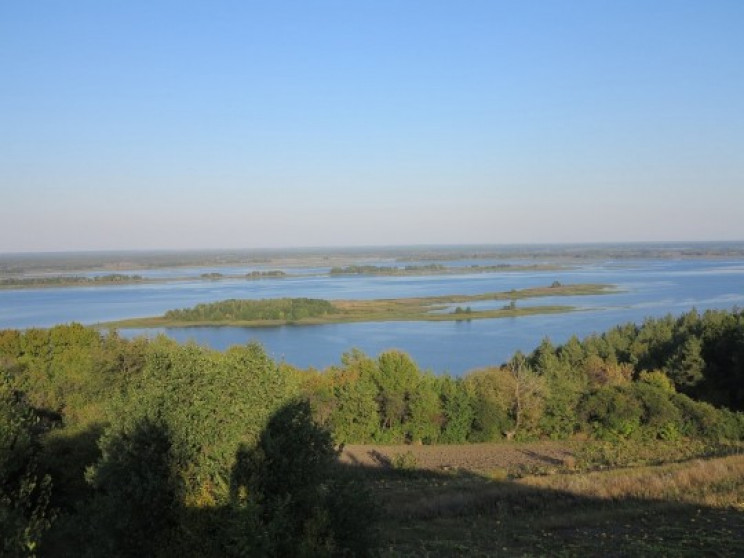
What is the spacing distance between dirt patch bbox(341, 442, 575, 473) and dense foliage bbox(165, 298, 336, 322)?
1622 inches

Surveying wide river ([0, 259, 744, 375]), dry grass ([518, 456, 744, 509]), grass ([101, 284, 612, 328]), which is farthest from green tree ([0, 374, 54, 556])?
grass ([101, 284, 612, 328])

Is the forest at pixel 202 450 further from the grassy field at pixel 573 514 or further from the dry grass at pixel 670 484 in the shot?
the dry grass at pixel 670 484

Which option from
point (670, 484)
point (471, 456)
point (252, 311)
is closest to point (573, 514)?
point (670, 484)

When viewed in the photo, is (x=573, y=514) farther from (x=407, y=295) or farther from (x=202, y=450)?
(x=407, y=295)

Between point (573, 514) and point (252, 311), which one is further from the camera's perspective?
point (252, 311)

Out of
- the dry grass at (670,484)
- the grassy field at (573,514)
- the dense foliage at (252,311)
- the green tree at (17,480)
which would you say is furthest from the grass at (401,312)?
the dry grass at (670,484)

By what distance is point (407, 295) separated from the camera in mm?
84000

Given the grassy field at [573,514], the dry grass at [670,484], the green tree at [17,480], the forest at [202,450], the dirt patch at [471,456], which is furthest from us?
the dirt patch at [471,456]

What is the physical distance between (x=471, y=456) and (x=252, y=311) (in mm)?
46436

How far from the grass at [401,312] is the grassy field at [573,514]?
45.4m

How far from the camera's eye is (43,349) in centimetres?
2809

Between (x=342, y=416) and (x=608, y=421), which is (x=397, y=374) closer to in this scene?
(x=342, y=416)

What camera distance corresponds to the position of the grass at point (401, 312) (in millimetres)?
58375

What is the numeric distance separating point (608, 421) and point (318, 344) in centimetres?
3096
